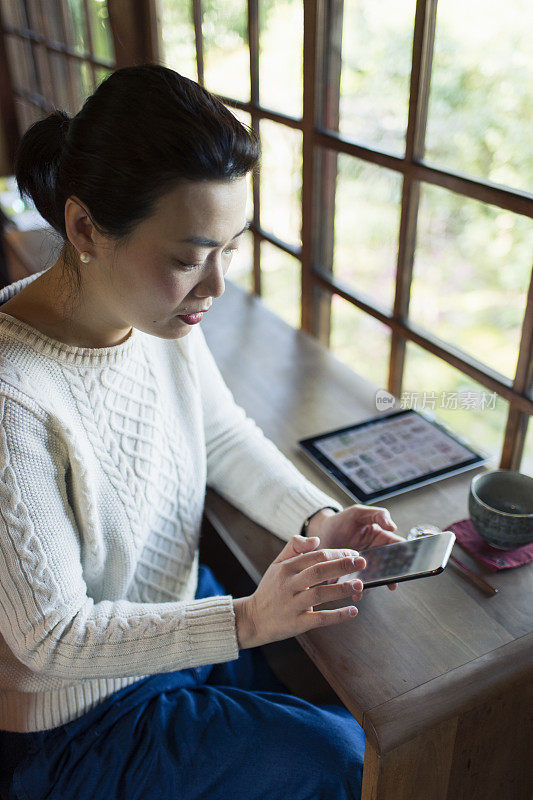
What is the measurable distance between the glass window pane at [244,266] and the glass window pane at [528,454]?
1029 mm

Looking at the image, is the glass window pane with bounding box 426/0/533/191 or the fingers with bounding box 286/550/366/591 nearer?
the fingers with bounding box 286/550/366/591

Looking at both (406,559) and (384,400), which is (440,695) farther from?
(384,400)

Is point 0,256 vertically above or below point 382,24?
below

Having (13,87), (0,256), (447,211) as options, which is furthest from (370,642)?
(13,87)

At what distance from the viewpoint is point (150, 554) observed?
107 cm

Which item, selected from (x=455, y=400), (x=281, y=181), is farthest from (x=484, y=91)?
(x=281, y=181)

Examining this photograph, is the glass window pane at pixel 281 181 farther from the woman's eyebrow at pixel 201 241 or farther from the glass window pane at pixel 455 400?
the woman's eyebrow at pixel 201 241

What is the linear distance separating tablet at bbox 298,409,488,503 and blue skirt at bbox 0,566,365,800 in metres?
0.38

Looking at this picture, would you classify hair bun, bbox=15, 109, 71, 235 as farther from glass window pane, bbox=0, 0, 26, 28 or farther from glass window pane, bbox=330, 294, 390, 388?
glass window pane, bbox=0, 0, 26, 28

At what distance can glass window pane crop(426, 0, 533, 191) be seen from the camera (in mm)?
1110

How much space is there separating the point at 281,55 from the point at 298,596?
4.27ft

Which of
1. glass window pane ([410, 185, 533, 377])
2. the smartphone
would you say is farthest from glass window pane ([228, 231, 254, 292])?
the smartphone

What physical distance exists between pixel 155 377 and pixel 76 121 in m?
0.40

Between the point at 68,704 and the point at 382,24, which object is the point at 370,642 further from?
the point at 382,24
